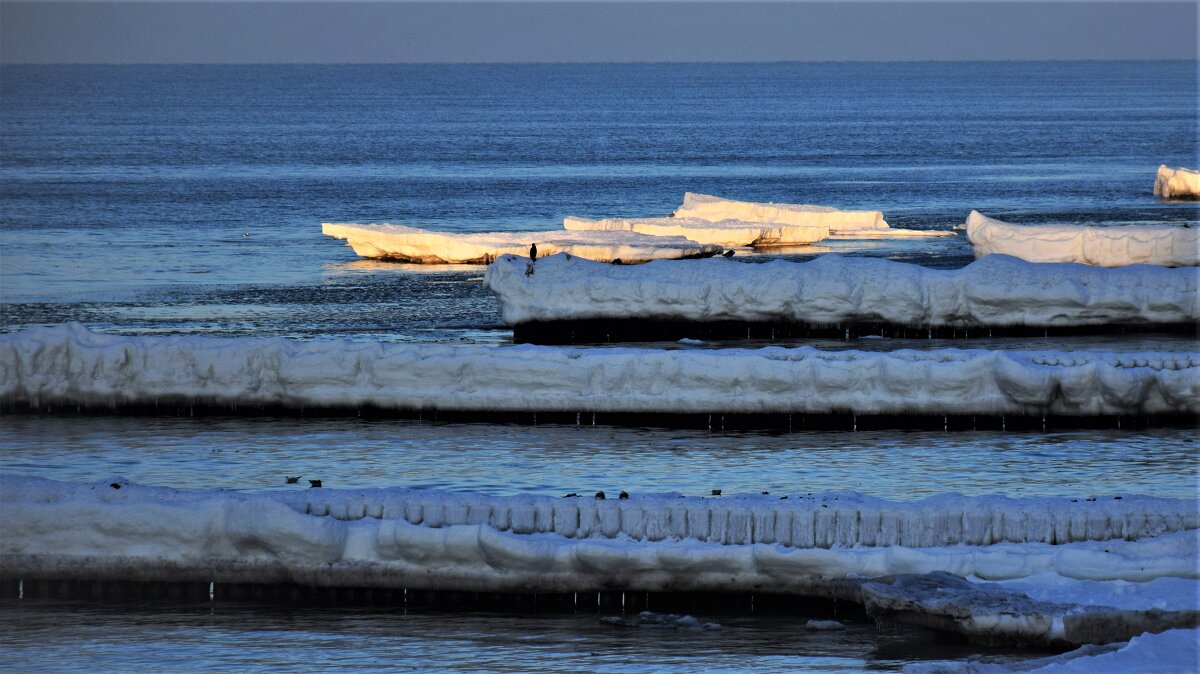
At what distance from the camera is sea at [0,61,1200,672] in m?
11.4

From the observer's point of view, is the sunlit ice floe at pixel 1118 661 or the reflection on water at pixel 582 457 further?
the reflection on water at pixel 582 457

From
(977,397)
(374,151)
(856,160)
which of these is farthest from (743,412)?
(374,151)

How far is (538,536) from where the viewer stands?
12.2 m

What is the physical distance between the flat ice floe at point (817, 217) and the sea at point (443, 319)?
57.0 inches

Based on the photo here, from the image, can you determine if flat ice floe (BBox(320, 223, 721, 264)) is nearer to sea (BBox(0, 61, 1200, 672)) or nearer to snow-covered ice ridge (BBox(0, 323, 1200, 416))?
sea (BBox(0, 61, 1200, 672))

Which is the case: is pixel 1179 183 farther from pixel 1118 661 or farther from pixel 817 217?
pixel 1118 661

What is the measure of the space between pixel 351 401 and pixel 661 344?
547cm

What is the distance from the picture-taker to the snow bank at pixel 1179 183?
50.1 meters

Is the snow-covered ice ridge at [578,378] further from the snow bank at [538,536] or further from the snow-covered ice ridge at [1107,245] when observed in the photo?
the snow-covered ice ridge at [1107,245]

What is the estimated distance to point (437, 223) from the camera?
4909 centimetres

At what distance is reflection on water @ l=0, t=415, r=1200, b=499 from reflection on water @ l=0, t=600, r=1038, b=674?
3.92 metres

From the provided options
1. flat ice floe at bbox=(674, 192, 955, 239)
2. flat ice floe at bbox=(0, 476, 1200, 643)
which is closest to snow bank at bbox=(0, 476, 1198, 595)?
flat ice floe at bbox=(0, 476, 1200, 643)

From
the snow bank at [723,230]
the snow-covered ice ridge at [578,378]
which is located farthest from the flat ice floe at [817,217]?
the snow-covered ice ridge at [578,378]

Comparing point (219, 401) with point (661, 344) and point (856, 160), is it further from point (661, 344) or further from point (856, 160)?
point (856, 160)
